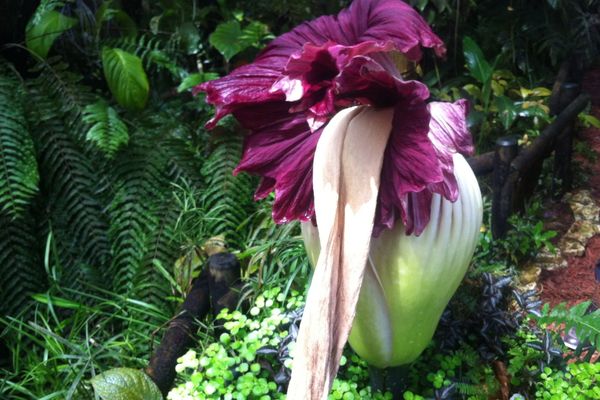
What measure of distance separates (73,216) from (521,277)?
1.86 m

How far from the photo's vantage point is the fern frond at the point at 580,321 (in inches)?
56.7

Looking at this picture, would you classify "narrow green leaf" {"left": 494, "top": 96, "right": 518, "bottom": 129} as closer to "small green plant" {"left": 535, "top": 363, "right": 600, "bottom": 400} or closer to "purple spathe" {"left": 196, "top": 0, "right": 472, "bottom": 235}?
"small green plant" {"left": 535, "top": 363, "right": 600, "bottom": 400}

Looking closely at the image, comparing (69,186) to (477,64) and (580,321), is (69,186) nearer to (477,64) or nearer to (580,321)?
(477,64)

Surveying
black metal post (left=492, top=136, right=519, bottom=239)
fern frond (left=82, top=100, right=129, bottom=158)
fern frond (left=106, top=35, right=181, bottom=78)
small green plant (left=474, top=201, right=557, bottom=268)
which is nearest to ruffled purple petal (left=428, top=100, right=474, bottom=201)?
small green plant (left=474, top=201, right=557, bottom=268)

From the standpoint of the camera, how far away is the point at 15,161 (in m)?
2.62

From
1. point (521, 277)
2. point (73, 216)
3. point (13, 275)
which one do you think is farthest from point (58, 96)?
point (521, 277)

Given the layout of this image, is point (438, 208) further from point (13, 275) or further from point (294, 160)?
point (13, 275)

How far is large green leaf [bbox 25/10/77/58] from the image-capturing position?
289 centimetres

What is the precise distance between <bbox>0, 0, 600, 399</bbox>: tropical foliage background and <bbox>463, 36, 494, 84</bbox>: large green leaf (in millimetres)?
11

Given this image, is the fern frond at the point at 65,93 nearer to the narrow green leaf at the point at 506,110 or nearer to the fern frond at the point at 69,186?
the fern frond at the point at 69,186

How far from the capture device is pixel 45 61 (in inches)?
116

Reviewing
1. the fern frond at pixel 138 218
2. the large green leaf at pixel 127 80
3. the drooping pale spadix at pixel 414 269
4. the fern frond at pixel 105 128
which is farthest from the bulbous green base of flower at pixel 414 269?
the large green leaf at pixel 127 80

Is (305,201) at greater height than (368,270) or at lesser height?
greater

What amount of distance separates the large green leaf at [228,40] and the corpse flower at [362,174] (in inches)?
75.2
